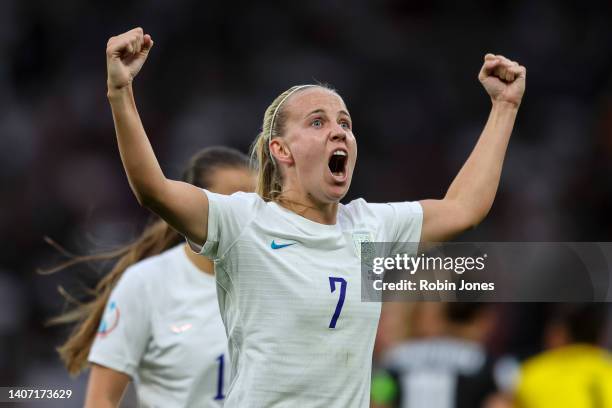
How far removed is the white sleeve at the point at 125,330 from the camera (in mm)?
4148

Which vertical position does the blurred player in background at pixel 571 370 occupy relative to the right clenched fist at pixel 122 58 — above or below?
below

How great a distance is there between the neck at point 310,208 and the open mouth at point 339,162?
11cm

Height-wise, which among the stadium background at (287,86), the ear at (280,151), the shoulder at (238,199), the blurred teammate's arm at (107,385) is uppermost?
the stadium background at (287,86)

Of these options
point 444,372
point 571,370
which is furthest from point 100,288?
point 571,370

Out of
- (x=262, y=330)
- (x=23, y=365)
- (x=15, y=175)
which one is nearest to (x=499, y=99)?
(x=262, y=330)

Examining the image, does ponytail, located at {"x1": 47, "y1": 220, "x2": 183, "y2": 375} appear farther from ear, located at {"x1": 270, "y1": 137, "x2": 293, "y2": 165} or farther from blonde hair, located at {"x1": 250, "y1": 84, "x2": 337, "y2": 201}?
ear, located at {"x1": 270, "y1": 137, "x2": 293, "y2": 165}

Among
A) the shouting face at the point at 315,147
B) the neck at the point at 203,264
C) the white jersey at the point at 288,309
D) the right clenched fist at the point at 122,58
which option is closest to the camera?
the right clenched fist at the point at 122,58

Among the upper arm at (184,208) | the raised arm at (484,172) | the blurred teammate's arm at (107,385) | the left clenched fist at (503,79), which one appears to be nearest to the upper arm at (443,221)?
the raised arm at (484,172)

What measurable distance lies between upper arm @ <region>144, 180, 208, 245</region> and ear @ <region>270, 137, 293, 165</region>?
0.37 meters

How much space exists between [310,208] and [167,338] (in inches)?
47.9

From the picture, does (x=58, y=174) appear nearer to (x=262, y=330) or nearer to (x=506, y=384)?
(x=506, y=384)

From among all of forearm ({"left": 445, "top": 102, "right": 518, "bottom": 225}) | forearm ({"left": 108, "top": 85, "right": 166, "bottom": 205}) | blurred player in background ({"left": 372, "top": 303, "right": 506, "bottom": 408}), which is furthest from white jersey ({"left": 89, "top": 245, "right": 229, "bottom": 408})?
forearm ({"left": 108, "top": 85, "right": 166, "bottom": 205})

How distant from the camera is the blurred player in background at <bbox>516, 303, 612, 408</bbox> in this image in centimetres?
484

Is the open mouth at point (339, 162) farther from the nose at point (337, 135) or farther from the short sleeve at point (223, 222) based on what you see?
the short sleeve at point (223, 222)
